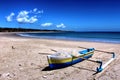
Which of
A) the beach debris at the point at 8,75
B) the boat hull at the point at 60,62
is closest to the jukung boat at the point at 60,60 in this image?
the boat hull at the point at 60,62

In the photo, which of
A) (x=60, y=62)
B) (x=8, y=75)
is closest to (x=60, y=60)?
(x=60, y=62)

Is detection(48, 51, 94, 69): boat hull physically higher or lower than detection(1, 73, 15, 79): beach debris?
higher

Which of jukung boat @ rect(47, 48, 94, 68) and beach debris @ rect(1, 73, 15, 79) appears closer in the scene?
beach debris @ rect(1, 73, 15, 79)

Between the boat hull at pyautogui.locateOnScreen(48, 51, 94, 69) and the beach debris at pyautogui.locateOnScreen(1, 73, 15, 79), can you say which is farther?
the boat hull at pyautogui.locateOnScreen(48, 51, 94, 69)

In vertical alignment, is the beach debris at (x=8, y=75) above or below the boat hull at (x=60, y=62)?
below

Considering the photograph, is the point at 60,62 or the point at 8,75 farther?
the point at 60,62

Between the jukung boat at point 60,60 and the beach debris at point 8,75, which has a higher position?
the jukung boat at point 60,60

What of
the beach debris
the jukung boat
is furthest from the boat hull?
the beach debris

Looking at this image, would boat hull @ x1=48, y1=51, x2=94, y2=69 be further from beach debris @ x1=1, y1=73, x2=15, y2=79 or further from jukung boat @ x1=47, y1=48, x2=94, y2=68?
beach debris @ x1=1, y1=73, x2=15, y2=79

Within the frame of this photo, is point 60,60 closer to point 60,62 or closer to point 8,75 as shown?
point 60,62

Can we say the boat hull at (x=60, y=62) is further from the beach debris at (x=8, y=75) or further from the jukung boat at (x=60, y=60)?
the beach debris at (x=8, y=75)

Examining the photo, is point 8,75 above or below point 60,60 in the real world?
below

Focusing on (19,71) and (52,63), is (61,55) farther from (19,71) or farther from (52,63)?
(19,71)

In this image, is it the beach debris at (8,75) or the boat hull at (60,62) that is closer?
the beach debris at (8,75)
